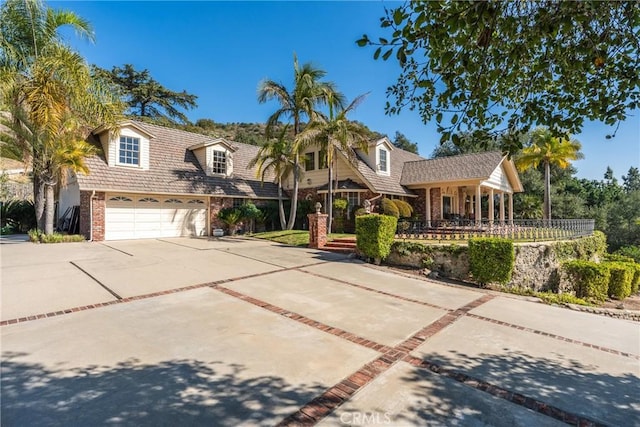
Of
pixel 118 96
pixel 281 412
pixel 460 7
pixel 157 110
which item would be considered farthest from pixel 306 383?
pixel 157 110

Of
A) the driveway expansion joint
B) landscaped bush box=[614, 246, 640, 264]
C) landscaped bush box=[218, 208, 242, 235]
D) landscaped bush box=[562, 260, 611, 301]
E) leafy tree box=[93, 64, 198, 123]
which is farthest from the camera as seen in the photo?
leafy tree box=[93, 64, 198, 123]

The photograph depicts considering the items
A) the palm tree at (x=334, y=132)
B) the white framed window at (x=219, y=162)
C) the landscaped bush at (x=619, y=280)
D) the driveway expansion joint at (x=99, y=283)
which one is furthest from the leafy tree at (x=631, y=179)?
the driveway expansion joint at (x=99, y=283)

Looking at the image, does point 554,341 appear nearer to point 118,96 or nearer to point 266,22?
point 266,22

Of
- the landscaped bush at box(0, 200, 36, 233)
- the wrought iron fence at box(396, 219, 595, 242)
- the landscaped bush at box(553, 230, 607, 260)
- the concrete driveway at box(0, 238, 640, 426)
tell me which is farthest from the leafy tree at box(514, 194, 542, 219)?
the landscaped bush at box(0, 200, 36, 233)

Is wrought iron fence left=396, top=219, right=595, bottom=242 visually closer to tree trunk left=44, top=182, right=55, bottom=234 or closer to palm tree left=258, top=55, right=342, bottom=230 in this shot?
palm tree left=258, top=55, right=342, bottom=230

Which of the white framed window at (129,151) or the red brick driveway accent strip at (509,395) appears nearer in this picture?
the red brick driveway accent strip at (509,395)

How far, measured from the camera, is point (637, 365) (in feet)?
13.7

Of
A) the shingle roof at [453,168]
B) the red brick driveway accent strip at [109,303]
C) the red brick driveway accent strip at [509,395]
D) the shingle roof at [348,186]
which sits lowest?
the red brick driveway accent strip at [509,395]

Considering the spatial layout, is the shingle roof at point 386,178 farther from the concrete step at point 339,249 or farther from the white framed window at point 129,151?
the white framed window at point 129,151

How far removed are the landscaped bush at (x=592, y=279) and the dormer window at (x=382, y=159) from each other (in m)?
10.8

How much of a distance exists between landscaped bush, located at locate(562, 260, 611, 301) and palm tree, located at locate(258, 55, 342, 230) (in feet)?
41.7

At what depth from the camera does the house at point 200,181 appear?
15148 mm

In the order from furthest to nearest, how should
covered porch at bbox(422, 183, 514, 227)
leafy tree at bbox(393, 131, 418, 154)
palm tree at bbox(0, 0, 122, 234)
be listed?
leafy tree at bbox(393, 131, 418, 154) < covered porch at bbox(422, 183, 514, 227) < palm tree at bbox(0, 0, 122, 234)

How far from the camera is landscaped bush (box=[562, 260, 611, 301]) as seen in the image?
10836mm
